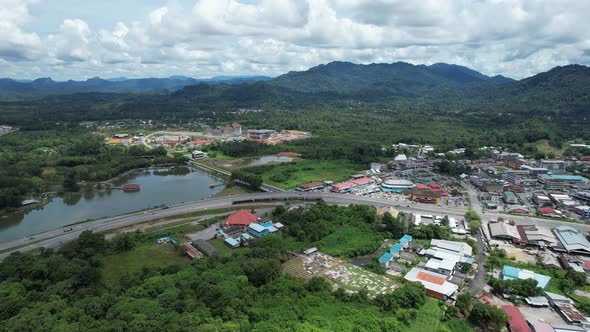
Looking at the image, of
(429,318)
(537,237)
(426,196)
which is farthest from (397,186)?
(429,318)

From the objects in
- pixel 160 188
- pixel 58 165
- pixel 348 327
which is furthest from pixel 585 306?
pixel 58 165

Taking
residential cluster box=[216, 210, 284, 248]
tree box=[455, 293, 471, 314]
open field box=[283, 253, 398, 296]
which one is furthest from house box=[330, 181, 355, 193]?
tree box=[455, 293, 471, 314]

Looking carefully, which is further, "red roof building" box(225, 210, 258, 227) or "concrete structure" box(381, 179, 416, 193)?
"concrete structure" box(381, 179, 416, 193)

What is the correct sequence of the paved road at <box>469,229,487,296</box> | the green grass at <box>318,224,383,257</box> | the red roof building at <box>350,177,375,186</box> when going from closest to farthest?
1. the paved road at <box>469,229,487,296</box>
2. the green grass at <box>318,224,383,257</box>
3. the red roof building at <box>350,177,375,186</box>

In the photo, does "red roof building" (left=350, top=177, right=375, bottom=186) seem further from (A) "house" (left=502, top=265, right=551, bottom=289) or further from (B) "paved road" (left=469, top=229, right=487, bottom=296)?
(A) "house" (left=502, top=265, right=551, bottom=289)

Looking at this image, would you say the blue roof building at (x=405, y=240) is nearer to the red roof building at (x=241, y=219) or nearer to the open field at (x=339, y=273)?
the open field at (x=339, y=273)

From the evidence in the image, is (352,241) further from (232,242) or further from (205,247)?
(205,247)

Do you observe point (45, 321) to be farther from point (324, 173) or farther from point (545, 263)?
point (324, 173)
